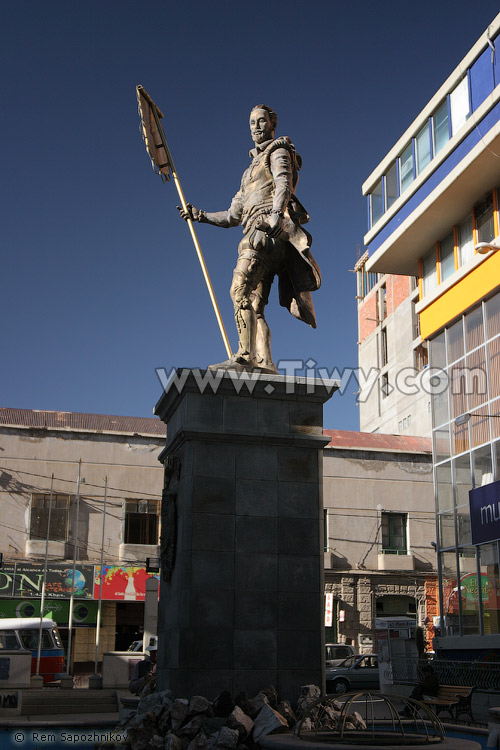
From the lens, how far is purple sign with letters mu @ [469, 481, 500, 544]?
26859 mm

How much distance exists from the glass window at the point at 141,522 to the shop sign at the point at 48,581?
2533 mm

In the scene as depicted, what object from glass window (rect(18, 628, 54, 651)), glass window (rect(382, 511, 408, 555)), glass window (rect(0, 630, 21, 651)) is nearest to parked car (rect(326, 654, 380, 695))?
glass window (rect(18, 628, 54, 651))

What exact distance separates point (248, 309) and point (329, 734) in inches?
230

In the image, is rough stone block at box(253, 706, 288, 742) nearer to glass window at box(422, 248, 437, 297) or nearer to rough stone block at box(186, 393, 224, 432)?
rough stone block at box(186, 393, 224, 432)

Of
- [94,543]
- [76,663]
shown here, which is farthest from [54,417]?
[76,663]

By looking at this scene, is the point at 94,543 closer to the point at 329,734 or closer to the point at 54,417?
the point at 54,417

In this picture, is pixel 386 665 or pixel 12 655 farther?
pixel 386 665

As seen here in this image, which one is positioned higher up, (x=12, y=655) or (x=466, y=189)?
(x=466, y=189)

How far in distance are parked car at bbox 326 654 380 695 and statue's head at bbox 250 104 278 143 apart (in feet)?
65.8

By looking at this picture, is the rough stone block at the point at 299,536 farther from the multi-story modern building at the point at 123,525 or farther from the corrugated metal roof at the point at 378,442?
the corrugated metal roof at the point at 378,442

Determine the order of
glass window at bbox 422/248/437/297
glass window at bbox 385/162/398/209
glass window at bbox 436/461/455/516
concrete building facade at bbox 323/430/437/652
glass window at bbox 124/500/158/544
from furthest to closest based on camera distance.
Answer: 1. concrete building facade at bbox 323/430/437/652
2. glass window at bbox 124/500/158/544
3. glass window at bbox 385/162/398/209
4. glass window at bbox 422/248/437/297
5. glass window at bbox 436/461/455/516

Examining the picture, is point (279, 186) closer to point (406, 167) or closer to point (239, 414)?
point (239, 414)

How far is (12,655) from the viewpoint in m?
20.3

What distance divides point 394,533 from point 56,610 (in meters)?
17.3
